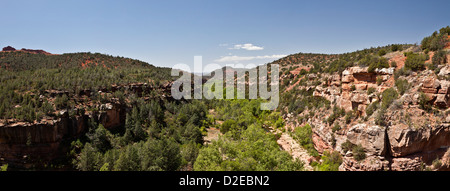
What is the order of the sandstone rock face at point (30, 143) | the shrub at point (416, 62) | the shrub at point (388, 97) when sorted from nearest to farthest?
the shrub at point (388, 97) < the shrub at point (416, 62) < the sandstone rock face at point (30, 143)

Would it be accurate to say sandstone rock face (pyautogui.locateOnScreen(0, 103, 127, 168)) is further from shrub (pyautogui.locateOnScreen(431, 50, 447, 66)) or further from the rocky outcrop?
shrub (pyautogui.locateOnScreen(431, 50, 447, 66))

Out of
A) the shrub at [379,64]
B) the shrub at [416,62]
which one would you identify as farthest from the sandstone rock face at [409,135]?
the shrub at [379,64]

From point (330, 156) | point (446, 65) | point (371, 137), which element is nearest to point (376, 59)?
point (446, 65)

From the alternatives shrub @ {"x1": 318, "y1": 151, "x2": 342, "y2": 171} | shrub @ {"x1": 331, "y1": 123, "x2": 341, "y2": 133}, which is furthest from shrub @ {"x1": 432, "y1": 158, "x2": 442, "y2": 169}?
shrub @ {"x1": 331, "y1": 123, "x2": 341, "y2": 133}

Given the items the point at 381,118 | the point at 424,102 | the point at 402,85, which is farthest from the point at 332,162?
the point at 402,85

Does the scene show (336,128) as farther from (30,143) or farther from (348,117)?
(30,143)

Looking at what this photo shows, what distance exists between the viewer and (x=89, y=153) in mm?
31141

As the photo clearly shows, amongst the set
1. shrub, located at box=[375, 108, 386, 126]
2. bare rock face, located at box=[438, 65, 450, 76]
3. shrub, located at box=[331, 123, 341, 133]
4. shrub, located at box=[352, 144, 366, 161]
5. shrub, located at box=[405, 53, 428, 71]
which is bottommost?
shrub, located at box=[352, 144, 366, 161]

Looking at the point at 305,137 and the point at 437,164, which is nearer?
the point at 437,164

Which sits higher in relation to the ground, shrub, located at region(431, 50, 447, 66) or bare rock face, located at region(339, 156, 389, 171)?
shrub, located at region(431, 50, 447, 66)

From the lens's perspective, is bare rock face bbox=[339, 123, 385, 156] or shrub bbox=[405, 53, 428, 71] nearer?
bare rock face bbox=[339, 123, 385, 156]

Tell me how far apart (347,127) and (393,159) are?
6604 millimetres

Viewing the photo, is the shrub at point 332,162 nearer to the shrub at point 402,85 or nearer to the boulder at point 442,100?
the shrub at point 402,85

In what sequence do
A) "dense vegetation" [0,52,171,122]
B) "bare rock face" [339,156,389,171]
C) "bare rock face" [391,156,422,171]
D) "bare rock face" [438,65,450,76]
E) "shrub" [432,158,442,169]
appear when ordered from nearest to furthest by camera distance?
Answer: "bare rock face" [391,156,422,171]
"shrub" [432,158,442,169]
"bare rock face" [339,156,389,171]
"bare rock face" [438,65,450,76]
"dense vegetation" [0,52,171,122]
